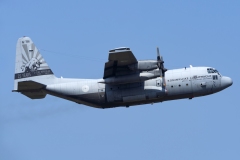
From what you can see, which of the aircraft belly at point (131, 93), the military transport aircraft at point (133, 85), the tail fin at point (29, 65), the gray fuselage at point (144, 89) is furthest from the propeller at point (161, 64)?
the tail fin at point (29, 65)

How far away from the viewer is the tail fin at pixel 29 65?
35.8 meters

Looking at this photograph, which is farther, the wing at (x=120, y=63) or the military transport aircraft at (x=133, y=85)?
the military transport aircraft at (x=133, y=85)

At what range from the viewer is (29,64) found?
36125 millimetres

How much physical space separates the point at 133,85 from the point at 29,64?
23.6 feet

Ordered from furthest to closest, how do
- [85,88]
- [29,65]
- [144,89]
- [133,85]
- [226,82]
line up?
[29,65] → [226,82] → [85,88] → [133,85] → [144,89]

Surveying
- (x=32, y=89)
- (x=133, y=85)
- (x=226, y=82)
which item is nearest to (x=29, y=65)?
(x=32, y=89)

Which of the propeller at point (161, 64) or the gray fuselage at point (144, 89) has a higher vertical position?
the propeller at point (161, 64)

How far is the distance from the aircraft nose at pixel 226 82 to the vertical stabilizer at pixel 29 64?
1101 centimetres

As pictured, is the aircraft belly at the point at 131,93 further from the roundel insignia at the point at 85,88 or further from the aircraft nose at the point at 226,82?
the aircraft nose at the point at 226,82

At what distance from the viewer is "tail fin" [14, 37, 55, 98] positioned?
35844 millimetres

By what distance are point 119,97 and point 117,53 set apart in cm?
Answer: 371

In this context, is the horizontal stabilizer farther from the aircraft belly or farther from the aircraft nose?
the aircraft nose

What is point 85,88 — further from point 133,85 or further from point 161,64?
point 161,64

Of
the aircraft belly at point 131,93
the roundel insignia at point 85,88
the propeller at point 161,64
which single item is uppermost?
the propeller at point 161,64
